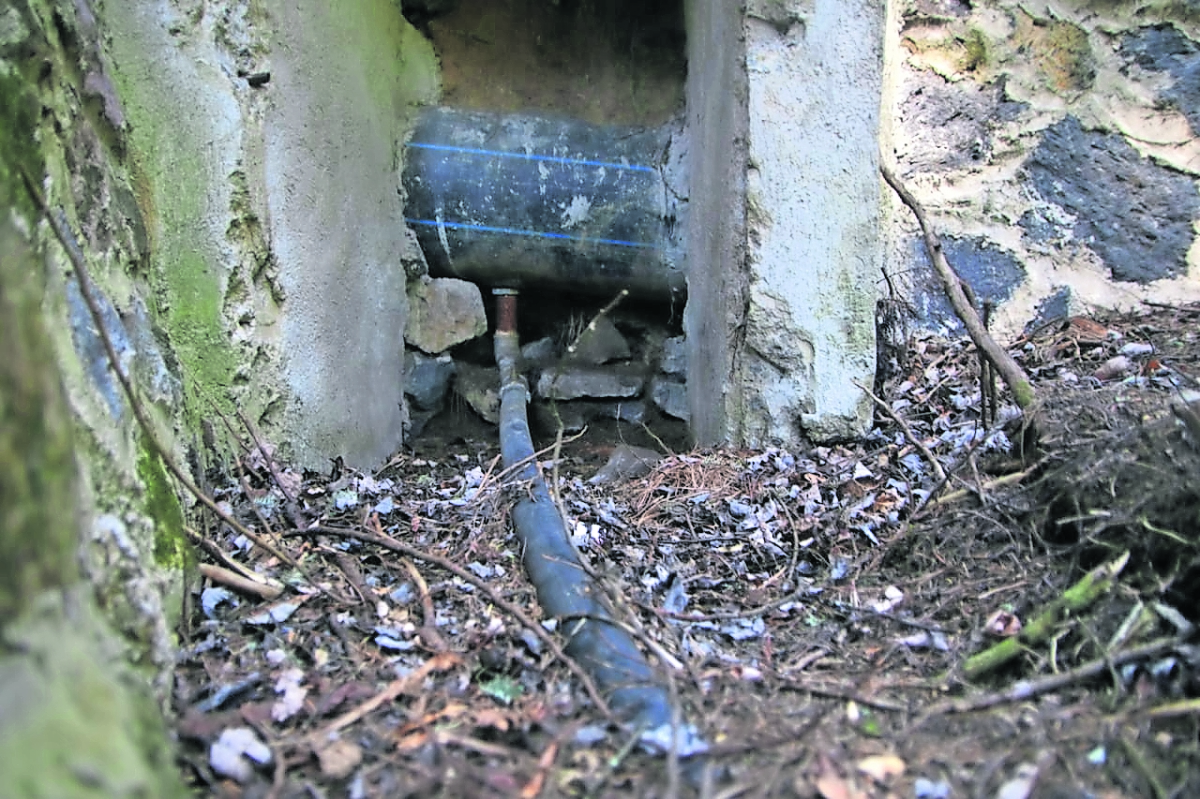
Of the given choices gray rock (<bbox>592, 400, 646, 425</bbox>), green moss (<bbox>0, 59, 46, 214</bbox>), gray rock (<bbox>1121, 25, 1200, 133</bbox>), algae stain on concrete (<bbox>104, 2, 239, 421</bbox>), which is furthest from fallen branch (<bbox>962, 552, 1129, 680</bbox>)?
gray rock (<bbox>1121, 25, 1200, 133</bbox>)

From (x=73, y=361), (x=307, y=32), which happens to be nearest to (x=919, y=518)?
(x=73, y=361)

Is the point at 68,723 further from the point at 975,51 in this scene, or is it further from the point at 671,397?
the point at 975,51

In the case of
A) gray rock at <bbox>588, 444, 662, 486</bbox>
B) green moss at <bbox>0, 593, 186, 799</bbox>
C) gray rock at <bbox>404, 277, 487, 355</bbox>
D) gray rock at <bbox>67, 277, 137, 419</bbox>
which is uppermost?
gray rock at <bbox>67, 277, 137, 419</bbox>

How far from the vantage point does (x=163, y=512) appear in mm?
1460

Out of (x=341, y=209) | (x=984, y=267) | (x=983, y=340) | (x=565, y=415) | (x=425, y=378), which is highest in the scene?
(x=341, y=209)

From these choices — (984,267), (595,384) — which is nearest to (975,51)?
(984,267)

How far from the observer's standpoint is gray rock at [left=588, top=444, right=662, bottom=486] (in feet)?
8.66

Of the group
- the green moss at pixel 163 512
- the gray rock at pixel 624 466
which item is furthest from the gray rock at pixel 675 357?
the green moss at pixel 163 512

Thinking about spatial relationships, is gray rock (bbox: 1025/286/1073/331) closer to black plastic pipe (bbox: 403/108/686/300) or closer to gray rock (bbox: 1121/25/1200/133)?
gray rock (bbox: 1121/25/1200/133)

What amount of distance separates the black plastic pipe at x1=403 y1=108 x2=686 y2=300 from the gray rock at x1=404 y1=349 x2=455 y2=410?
45cm

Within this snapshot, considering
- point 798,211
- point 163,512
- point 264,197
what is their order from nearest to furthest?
point 163,512 < point 264,197 < point 798,211

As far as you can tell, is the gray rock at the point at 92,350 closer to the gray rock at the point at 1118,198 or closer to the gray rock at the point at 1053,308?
the gray rock at the point at 1053,308

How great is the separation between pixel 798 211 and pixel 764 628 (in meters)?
1.36

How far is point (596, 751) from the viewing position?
1.16m
